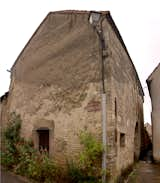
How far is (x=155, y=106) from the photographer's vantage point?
1711cm

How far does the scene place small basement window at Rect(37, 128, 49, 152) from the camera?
504 inches

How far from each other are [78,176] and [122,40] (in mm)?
6493

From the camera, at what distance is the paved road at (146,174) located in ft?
40.9

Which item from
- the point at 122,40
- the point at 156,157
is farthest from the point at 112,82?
the point at 156,157

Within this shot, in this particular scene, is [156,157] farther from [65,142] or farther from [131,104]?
[65,142]

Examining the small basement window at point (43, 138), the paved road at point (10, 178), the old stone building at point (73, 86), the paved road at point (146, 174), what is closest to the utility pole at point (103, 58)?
the old stone building at point (73, 86)

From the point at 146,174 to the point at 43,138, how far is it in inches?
175

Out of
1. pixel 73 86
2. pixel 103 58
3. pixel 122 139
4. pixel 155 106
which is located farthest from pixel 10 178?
pixel 155 106

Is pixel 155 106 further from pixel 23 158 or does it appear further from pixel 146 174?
pixel 23 158

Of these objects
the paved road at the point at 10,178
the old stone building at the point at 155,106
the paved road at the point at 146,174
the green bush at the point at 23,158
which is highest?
the old stone building at the point at 155,106

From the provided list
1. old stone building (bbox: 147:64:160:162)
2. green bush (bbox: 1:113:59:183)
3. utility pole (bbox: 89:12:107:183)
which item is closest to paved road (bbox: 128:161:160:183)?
old stone building (bbox: 147:64:160:162)

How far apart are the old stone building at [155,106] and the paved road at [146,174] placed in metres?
0.94

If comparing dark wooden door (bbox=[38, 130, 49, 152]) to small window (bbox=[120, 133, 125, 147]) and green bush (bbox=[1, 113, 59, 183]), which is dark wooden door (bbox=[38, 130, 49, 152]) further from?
small window (bbox=[120, 133, 125, 147])

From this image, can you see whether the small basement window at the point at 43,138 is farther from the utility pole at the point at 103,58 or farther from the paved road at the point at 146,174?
the paved road at the point at 146,174
